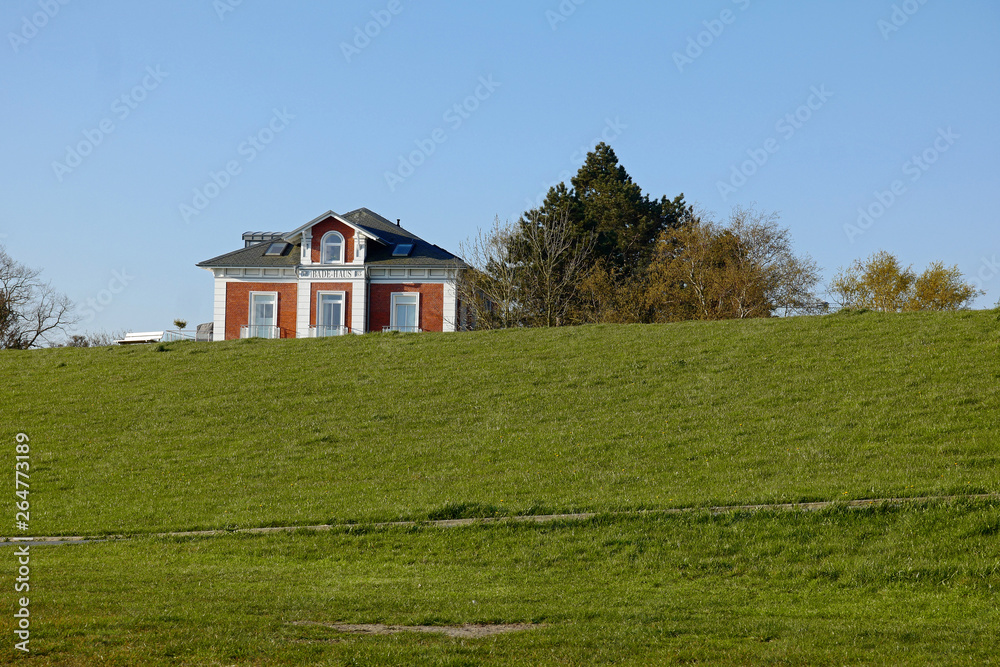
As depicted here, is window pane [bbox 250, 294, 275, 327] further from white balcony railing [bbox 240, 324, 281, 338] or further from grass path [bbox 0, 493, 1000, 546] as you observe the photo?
grass path [bbox 0, 493, 1000, 546]

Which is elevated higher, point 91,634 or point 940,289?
point 940,289

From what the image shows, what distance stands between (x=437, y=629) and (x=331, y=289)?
43670 mm

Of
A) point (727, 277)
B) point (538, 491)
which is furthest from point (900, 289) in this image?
point (538, 491)

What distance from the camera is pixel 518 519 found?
14711mm

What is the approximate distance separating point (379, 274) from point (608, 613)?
4310cm

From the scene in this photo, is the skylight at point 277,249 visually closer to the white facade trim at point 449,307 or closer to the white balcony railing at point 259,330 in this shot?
the white balcony railing at point 259,330

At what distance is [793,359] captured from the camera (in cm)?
2517

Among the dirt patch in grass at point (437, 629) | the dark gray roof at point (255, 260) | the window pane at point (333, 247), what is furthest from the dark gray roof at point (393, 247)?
the dirt patch in grass at point (437, 629)

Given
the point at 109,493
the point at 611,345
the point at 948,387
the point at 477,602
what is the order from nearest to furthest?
the point at 477,602 < the point at 109,493 < the point at 948,387 < the point at 611,345

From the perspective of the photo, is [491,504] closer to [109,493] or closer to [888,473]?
[888,473]

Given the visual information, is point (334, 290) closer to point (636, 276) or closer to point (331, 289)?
point (331, 289)

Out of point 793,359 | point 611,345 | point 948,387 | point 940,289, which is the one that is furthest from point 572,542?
point 940,289

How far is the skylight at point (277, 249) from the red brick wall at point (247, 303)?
7.07 ft

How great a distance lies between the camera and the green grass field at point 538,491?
28.2 ft
